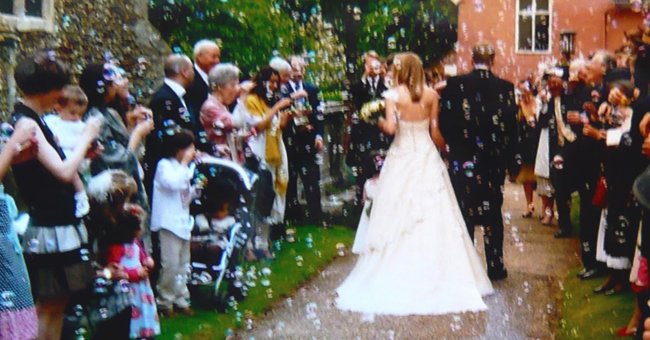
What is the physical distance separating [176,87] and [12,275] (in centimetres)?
330

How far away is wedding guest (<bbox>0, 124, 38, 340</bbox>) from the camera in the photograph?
4504 mm

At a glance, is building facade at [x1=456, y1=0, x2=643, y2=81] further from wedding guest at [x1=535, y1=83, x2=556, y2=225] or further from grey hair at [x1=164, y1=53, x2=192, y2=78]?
grey hair at [x1=164, y1=53, x2=192, y2=78]

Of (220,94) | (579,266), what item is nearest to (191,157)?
(220,94)

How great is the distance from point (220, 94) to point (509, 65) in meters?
25.0

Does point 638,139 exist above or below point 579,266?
above

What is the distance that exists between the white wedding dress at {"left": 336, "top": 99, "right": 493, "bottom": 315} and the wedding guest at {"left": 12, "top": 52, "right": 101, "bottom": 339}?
2846mm

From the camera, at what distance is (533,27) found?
31484mm

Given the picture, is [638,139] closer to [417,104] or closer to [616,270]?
[616,270]

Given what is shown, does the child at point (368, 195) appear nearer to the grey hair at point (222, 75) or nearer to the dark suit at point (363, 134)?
the dark suit at point (363, 134)

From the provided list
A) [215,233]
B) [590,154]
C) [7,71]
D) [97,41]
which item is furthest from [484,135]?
[97,41]

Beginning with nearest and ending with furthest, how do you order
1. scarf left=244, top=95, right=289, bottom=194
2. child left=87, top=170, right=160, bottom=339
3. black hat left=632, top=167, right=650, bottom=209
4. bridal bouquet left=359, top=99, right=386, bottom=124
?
black hat left=632, top=167, right=650, bottom=209 < child left=87, top=170, right=160, bottom=339 < scarf left=244, top=95, right=289, bottom=194 < bridal bouquet left=359, top=99, right=386, bottom=124

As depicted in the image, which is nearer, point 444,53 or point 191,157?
point 191,157

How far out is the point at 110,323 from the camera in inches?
215

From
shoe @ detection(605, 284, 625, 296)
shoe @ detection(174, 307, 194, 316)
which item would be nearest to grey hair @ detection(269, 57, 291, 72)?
shoe @ detection(174, 307, 194, 316)
